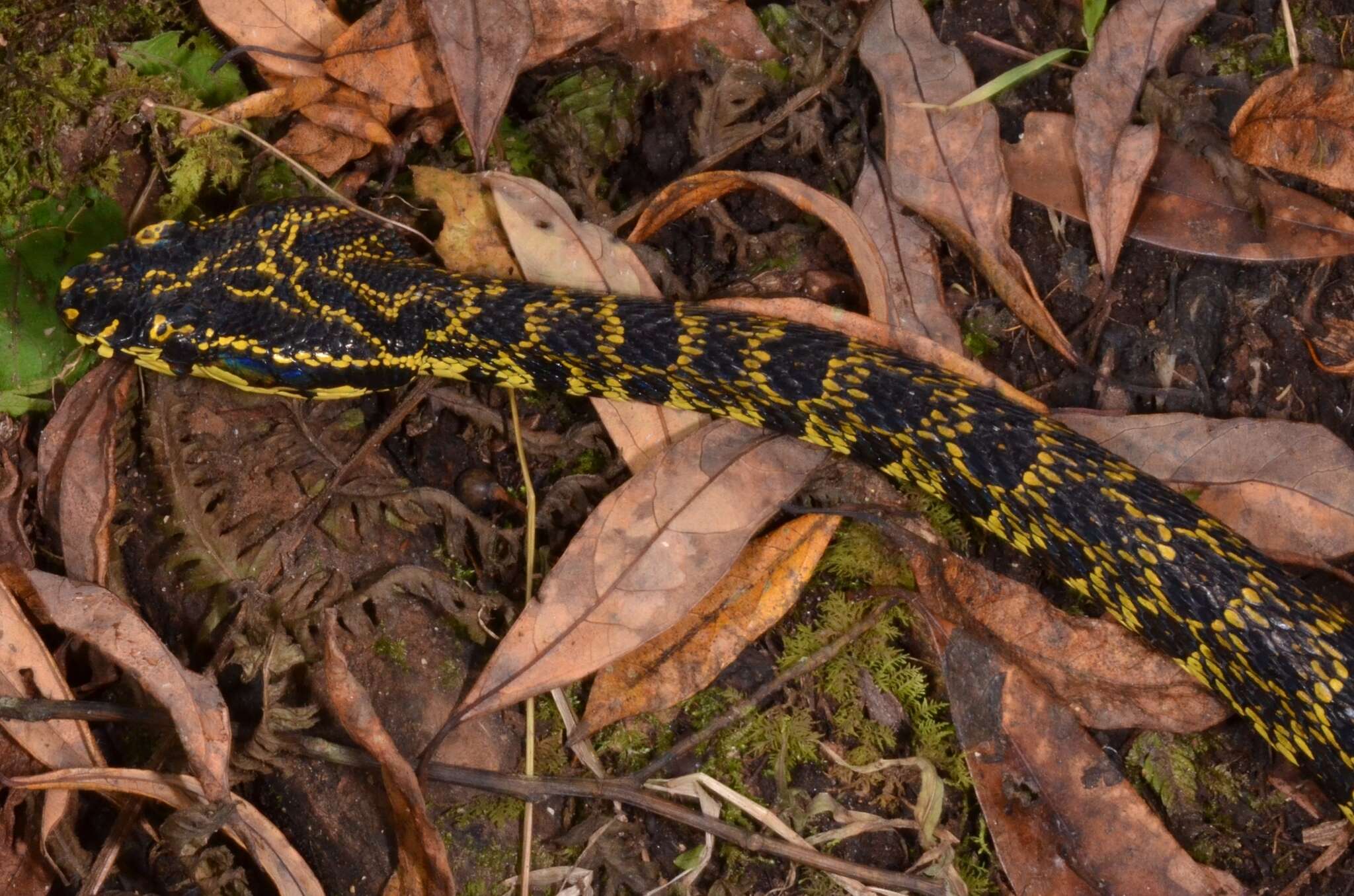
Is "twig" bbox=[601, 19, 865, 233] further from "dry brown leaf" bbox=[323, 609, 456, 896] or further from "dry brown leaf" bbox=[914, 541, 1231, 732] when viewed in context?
"dry brown leaf" bbox=[323, 609, 456, 896]

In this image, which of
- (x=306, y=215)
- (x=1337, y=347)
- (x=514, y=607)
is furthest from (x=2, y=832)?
(x=1337, y=347)

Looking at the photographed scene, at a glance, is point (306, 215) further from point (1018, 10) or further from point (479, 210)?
point (1018, 10)

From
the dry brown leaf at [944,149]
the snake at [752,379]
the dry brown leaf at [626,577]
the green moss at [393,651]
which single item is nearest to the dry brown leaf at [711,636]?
the dry brown leaf at [626,577]

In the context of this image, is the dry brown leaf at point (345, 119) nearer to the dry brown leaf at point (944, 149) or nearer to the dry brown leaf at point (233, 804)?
the dry brown leaf at point (944, 149)

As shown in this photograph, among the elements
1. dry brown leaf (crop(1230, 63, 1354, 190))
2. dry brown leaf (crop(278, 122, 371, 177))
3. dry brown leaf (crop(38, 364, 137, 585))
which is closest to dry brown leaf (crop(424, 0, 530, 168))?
dry brown leaf (crop(278, 122, 371, 177))

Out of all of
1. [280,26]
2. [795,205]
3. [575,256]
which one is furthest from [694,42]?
[280,26]
